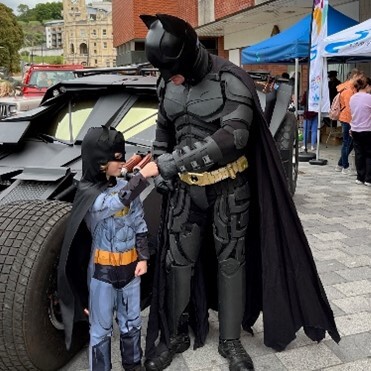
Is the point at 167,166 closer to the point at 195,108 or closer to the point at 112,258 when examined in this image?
the point at 195,108

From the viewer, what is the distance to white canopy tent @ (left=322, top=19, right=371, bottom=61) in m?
6.98

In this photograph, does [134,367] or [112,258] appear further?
[134,367]

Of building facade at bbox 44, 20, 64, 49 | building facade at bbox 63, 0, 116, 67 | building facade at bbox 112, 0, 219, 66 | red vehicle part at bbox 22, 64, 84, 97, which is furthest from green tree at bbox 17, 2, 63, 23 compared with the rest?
red vehicle part at bbox 22, 64, 84, 97

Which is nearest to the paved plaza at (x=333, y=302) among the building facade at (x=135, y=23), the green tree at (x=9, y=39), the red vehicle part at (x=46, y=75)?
the red vehicle part at (x=46, y=75)

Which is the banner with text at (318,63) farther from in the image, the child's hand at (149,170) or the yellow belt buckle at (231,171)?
the child's hand at (149,170)

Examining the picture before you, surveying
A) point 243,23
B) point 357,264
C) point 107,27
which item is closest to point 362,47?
point 357,264

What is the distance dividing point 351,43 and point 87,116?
185 inches

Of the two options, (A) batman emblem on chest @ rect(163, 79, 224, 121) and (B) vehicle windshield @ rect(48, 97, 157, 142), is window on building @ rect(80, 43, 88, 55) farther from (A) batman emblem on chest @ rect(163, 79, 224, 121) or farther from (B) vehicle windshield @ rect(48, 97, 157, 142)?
(A) batman emblem on chest @ rect(163, 79, 224, 121)

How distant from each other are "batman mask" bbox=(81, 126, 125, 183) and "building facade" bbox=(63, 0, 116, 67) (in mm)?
118017

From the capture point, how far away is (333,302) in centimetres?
349

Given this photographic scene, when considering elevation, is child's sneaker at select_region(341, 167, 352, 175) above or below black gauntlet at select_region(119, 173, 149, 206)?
below

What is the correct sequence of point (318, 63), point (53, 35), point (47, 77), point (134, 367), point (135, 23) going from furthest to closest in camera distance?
point (53, 35) → point (135, 23) → point (47, 77) → point (318, 63) → point (134, 367)

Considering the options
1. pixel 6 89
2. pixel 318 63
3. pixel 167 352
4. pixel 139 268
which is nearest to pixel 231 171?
pixel 139 268

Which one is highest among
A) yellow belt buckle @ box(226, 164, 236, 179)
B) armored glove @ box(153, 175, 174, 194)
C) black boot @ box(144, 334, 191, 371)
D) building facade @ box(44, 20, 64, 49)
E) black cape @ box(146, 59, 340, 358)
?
building facade @ box(44, 20, 64, 49)
